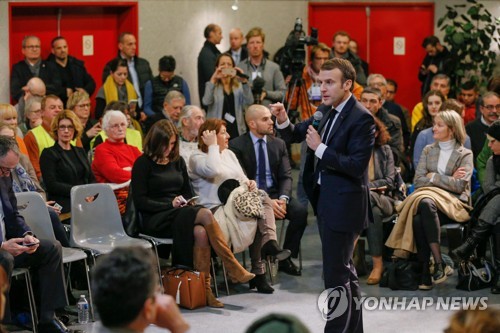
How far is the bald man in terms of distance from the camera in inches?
405

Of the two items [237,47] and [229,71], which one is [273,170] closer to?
[229,71]

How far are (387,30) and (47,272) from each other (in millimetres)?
7238

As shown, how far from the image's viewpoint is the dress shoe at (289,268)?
7375 mm

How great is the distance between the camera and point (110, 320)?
102 inches

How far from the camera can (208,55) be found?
1023 cm

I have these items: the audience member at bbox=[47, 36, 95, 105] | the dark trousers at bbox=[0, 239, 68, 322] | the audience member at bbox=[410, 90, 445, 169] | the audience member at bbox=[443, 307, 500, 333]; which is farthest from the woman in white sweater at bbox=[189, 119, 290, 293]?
the audience member at bbox=[443, 307, 500, 333]

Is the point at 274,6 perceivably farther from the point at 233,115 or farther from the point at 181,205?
the point at 181,205

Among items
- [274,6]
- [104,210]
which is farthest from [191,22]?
[104,210]

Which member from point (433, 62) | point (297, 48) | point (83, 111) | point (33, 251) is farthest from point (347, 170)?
point (433, 62)

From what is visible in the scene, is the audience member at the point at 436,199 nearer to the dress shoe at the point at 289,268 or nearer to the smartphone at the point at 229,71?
the dress shoe at the point at 289,268

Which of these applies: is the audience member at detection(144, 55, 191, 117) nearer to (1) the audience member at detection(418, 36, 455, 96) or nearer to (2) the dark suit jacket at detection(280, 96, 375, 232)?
(1) the audience member at detection(418, 36, 455, 96)

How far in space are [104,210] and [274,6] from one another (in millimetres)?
5433

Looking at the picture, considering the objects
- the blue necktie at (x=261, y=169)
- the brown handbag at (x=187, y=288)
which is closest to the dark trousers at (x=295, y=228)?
the blue necktie at (x=261, y=169)

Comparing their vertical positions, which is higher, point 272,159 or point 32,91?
point 32,91
